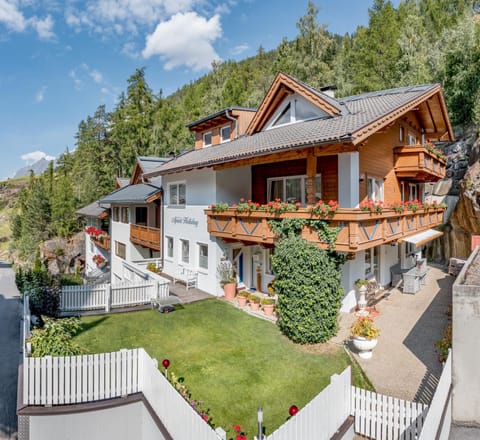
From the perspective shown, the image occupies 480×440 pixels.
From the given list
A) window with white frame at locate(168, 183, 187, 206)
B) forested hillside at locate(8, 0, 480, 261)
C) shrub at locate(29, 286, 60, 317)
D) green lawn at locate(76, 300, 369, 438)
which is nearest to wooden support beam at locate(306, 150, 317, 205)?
green lawn at locate(76, 300, 369, 438)

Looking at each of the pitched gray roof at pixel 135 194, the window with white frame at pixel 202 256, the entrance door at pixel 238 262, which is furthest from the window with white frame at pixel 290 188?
the pitched gray roof at pixel 135 194

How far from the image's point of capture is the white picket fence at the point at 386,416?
20.1ft

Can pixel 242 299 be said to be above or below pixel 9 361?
Answer: above

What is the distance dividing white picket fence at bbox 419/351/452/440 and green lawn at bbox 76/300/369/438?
1.86 meters

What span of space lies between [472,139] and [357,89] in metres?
14.1

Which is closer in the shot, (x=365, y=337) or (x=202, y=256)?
(x=365, y=337)

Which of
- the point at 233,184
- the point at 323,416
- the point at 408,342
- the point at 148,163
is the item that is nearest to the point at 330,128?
the point at 233,184

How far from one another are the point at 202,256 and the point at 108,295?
530cm

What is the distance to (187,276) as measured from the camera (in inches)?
709

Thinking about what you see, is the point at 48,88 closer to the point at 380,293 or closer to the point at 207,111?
the point at 207,111

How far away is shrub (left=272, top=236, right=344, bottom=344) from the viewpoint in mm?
10562

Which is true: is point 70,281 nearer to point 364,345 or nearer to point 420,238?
point 364,345

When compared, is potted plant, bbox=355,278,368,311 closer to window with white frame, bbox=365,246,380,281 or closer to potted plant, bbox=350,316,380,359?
window with white frame, bbox=365,246,380,281

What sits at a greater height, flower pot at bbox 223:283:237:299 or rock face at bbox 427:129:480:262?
rock face at bbox 427:129:480:262
